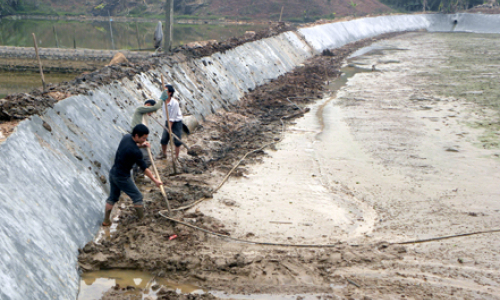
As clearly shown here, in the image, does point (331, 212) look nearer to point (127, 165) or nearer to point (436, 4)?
point (127, 165)

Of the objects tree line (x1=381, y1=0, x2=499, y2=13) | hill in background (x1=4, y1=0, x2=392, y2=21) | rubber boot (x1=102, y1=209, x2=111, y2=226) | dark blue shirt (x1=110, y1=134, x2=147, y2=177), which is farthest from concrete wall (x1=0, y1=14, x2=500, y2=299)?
tree line (x1=381, y1=0, x2=499, y2=13)

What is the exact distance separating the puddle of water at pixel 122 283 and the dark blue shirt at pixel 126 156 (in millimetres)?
1367

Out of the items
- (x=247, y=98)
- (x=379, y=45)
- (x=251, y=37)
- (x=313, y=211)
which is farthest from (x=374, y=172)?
(x=379, y=45)

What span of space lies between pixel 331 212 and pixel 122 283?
3434mm

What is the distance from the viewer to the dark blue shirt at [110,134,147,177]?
18.8 ft

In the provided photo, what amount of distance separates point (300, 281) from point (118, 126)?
4.86 metres

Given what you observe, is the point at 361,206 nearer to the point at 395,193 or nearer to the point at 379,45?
the point at 395,193

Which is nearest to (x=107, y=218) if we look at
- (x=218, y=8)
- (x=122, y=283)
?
(x=122, y=283)

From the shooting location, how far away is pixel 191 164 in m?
8.66

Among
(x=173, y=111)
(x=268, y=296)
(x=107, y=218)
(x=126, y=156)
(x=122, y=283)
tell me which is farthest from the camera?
(x=173, y=111)

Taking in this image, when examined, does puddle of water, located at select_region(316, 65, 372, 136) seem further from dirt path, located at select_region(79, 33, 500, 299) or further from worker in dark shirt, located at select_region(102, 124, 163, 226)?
worker in dark shirt, located at select_region(102, 124, 163, 226)

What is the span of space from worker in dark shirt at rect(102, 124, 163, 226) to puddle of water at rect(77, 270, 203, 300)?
1.06 meters

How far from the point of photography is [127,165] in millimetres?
5840

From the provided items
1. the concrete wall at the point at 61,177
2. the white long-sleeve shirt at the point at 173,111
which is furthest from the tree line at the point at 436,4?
the white long-sleeve shirt at the point at 173,111
